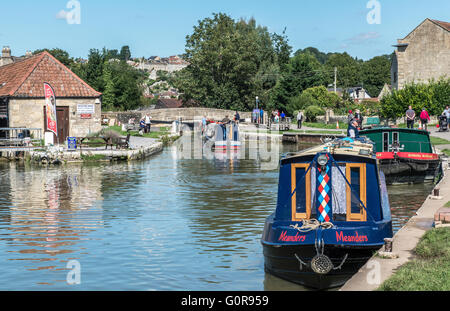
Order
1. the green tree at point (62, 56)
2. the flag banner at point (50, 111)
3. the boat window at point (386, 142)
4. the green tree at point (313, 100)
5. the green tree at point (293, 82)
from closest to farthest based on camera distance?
the boat window at point (386, 142)
the flag banner at point (50, 111)
the green tree at point (313, 100)
the green tree at point (293, 82)
the green tree at point (62, 56)

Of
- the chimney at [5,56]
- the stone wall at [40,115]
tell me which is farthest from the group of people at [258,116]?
the stone wall at [40,115]

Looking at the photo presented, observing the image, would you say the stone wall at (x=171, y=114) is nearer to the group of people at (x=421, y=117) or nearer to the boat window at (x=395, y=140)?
the group of people at (x=421, y=117)

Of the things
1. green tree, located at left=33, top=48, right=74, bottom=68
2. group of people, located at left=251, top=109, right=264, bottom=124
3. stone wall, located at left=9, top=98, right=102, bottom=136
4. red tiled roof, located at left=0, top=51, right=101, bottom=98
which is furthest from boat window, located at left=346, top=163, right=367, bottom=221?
green tree, located at left=33, top=48, right=74, bottom=68

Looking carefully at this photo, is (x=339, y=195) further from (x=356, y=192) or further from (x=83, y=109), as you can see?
(x=83, y=109)

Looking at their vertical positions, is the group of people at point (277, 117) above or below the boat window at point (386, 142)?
above

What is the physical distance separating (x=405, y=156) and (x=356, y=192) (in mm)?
14121

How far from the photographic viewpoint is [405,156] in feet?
86.5

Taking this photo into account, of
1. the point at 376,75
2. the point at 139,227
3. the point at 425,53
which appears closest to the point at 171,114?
the point at 425,53

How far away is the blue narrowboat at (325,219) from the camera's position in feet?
38.5

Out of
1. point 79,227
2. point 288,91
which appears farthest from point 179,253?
point 288,91

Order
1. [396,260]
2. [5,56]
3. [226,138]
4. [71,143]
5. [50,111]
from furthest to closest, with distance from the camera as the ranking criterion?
1. [5,56]
2. [226,138]
3. [71,143]
4. [50,111]
5. [396,260]

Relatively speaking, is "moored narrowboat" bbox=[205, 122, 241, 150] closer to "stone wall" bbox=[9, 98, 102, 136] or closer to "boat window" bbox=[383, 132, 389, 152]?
"stone wall" bbox=[9, 98, 102, 136]

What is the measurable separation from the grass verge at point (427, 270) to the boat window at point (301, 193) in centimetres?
227
